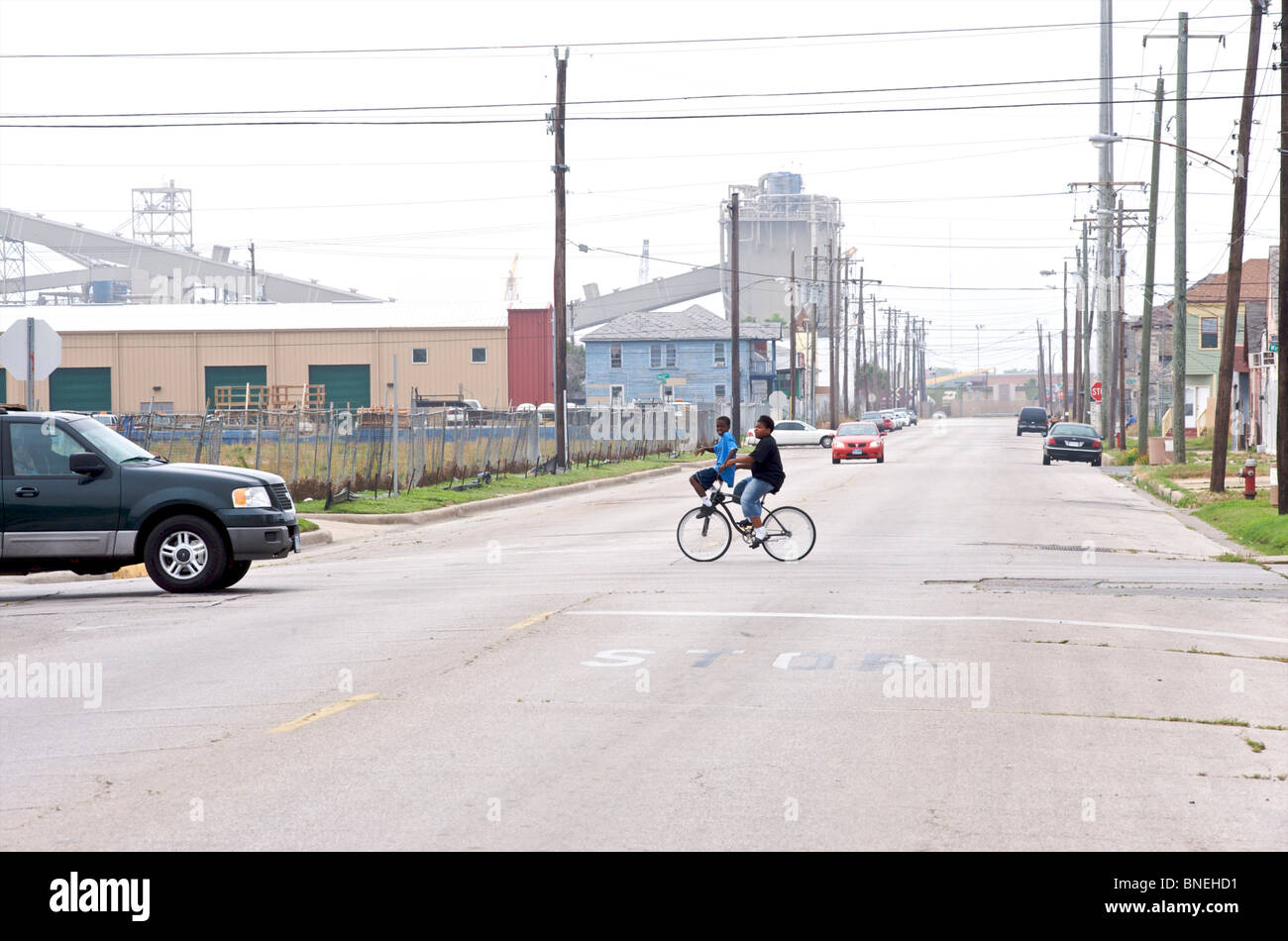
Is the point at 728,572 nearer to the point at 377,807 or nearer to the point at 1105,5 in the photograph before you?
the point at 377,807

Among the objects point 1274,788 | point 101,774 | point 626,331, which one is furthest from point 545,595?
point 626,331

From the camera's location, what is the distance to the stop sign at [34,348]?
20.7m

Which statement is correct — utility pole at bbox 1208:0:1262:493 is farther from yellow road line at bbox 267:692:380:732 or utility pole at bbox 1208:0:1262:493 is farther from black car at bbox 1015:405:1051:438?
black car at bbox 1015:405:1051:438

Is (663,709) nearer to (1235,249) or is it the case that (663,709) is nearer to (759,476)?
(759,476)

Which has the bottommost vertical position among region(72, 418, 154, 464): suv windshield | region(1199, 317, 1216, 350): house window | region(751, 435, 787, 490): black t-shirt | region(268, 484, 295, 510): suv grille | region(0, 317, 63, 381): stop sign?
region(268, 484, 295, 510): suv grille

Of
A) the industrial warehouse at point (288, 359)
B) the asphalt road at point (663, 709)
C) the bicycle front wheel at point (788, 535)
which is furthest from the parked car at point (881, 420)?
the asphalt road at point (663, 709)

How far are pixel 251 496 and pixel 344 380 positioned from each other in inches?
2579

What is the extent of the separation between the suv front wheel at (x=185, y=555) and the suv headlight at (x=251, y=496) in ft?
1.39

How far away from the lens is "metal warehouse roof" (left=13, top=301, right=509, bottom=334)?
261 ft

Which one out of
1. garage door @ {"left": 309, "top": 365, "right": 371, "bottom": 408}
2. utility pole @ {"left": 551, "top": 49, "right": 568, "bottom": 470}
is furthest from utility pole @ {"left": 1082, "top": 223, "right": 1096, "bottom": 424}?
utility pole @ {"left": 551, "top": 49, "right": 568, "bottom": 470}

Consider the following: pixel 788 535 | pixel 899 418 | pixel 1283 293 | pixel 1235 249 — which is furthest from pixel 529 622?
pixel 899 418

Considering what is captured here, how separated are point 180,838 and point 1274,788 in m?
5.06

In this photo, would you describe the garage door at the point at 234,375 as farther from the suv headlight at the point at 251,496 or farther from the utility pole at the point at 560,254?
the suv headlight at the point at 251,496

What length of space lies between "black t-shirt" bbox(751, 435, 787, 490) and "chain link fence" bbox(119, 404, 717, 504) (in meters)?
12.2
